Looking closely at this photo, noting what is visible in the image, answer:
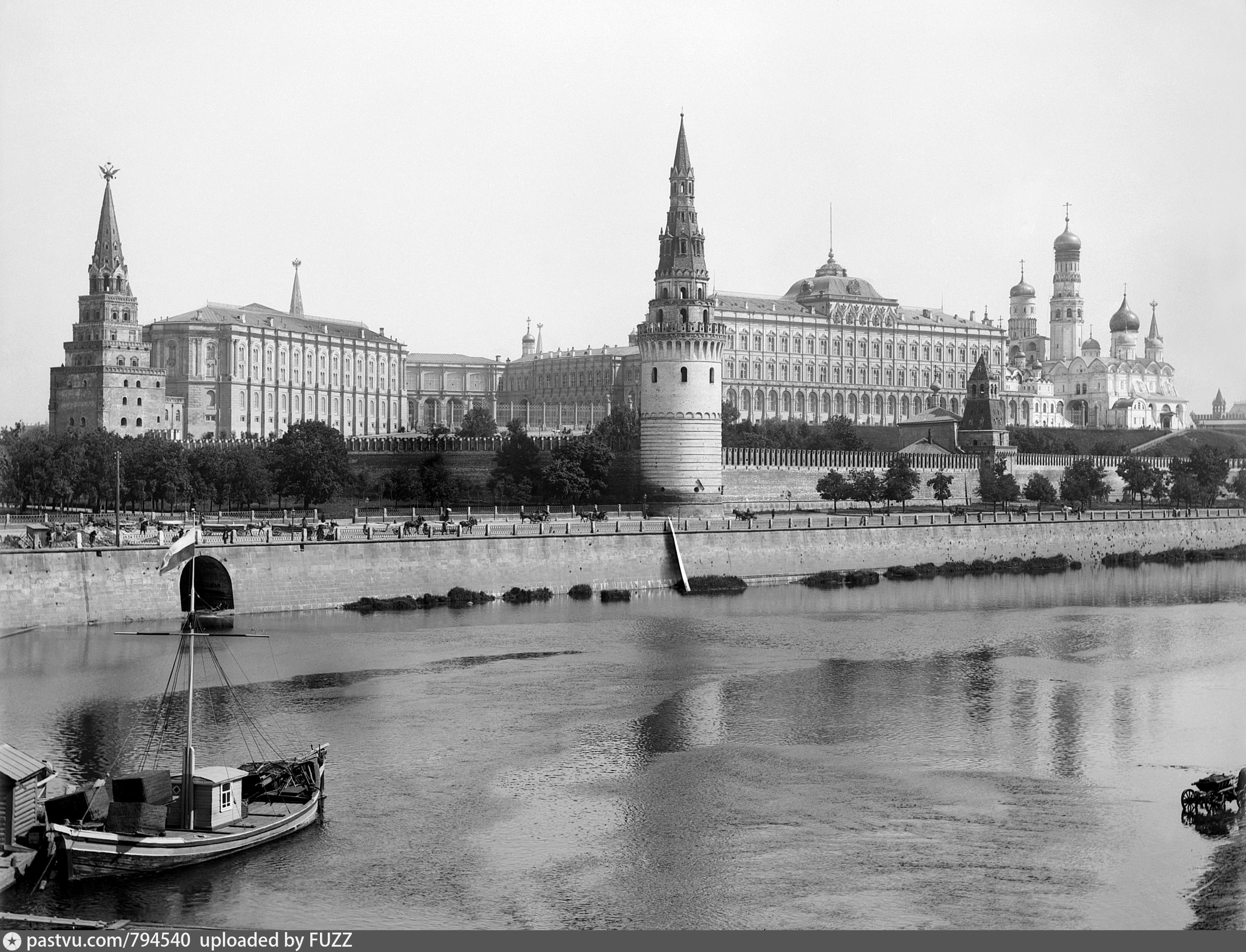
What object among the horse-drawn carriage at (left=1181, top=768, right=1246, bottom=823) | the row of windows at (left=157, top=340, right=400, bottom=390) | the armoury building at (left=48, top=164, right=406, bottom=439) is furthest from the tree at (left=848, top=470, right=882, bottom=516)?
the row of windows at (left=157, top=340, right=400, bottom=390)

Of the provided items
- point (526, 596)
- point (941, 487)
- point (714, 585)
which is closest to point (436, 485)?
point (714, 585)

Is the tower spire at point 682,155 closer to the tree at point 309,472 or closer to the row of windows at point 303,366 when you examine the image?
the tree at point 309,472

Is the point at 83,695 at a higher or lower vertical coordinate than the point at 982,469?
lower

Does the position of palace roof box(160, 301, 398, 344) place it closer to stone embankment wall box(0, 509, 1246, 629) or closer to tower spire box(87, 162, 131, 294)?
tower spire box(87, 162, 131, 294)

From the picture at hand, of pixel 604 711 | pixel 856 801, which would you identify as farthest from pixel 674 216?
pixel 856 801

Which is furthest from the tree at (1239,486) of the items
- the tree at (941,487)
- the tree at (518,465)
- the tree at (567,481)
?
the tree at (567,481)

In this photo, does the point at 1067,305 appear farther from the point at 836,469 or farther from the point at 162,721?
the point at 162,721

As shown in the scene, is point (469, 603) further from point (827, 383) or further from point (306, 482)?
point (827, 383)
